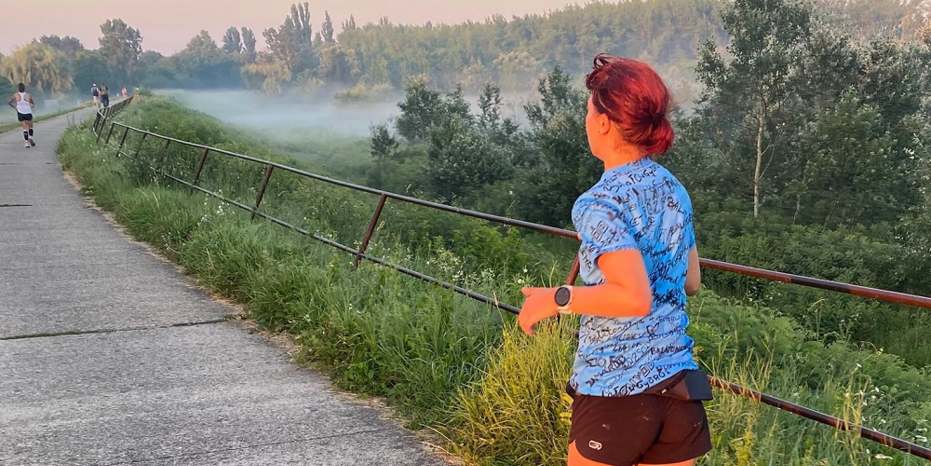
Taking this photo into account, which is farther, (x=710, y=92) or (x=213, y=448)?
(x=710, y=92)

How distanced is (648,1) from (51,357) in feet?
551

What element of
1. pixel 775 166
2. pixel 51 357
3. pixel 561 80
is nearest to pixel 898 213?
pixel 775 166

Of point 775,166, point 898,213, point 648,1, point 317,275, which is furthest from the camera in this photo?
point 648,1

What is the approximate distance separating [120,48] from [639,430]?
603 ft

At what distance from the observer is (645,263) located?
1.93m

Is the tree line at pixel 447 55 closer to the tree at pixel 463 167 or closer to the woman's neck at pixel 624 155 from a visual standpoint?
the tree at pixel 463 167

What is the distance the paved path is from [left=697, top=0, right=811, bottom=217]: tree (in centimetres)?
3592

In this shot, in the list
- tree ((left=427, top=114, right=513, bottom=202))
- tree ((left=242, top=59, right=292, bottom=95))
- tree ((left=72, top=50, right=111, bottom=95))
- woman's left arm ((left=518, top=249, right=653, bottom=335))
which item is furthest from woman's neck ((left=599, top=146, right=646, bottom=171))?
tree ((left=242, top=59, right=292, bottom=95))

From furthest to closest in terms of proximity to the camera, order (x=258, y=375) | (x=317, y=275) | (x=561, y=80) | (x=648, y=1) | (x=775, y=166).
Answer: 1. (x=648, y=1)
2. (x=561, y=80)
3. (x=775, y=166)
4. (x=317, y=275)
5. (x=258, y=375)

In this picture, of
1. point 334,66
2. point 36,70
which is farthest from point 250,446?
Answer: point 334,66

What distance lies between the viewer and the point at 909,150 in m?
35.6

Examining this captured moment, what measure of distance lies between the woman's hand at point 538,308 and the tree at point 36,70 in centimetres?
12589

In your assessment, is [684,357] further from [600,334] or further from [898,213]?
[898,213]

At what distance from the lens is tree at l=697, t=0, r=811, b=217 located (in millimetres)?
39688
